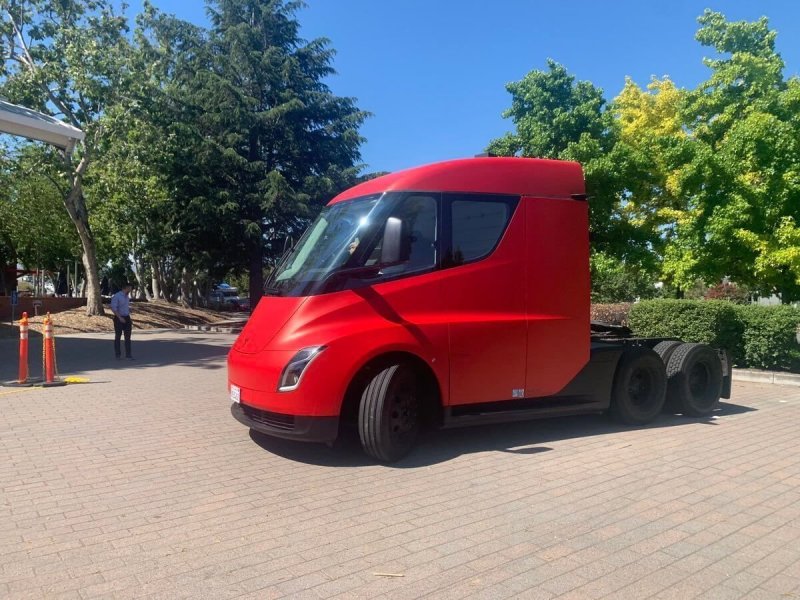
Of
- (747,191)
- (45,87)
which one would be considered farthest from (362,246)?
(45,87)

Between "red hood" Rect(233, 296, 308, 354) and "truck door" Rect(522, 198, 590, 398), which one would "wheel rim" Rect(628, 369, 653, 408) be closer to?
"truck door" Rect(522, 198, 590, 398)

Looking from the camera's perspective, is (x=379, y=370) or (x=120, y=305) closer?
(x=379, y=370)

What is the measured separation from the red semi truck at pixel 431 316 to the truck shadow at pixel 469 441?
1.04 ft

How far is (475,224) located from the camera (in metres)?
6.20

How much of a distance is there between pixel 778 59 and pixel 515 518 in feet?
54.9

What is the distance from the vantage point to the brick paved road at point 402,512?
3.46 meters

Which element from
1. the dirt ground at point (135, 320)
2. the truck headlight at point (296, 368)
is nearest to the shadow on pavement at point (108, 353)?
the dirt ground at point (135, 320)

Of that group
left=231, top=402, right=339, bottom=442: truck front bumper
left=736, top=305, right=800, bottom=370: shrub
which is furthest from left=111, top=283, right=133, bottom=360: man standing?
left=736, top=305, right=800, bottom=370: shrub

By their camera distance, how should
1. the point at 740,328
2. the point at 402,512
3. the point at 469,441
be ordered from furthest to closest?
the point at 740,328, the point at 469,441, the point at 402,512

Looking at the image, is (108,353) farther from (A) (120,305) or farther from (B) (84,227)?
(B) (84,227)

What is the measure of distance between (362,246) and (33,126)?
30.0ft

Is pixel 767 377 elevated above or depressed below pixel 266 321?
below

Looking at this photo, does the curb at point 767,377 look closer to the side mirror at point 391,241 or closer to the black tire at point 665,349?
the black tire at point 665,349

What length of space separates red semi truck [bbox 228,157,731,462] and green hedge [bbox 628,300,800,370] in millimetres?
5510
